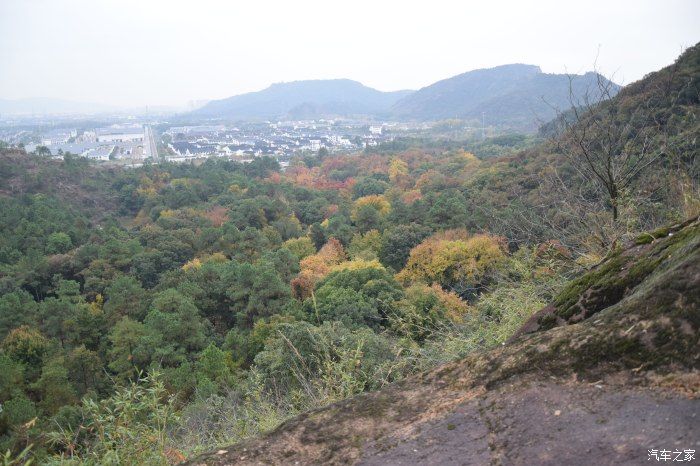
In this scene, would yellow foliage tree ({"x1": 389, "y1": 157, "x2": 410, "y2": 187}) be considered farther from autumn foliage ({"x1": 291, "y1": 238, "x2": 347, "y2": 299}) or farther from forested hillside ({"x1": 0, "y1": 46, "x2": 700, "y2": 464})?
autumn foliage ({"x1": 291, "y1": 238, "x2": 347, "y2": 299})

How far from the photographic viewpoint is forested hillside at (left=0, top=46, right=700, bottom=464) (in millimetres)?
4461

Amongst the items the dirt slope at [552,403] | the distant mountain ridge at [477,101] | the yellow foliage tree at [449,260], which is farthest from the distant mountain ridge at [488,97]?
the dirt slope at [552,403]

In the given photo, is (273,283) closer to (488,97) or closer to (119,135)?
(119,135)

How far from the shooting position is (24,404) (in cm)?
1005

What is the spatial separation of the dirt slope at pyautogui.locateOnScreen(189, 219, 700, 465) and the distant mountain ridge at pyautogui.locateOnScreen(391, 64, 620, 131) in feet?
314

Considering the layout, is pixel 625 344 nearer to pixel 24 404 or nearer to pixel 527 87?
pixel 24 404

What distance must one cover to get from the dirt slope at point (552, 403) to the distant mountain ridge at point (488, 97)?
314 ft

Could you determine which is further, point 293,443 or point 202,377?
point 202,377

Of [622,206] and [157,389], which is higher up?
[622,206]

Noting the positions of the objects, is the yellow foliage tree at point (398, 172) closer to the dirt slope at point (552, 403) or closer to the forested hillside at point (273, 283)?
the forested hillside at point (273, 283)

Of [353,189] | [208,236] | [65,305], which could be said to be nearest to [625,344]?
[65,305]

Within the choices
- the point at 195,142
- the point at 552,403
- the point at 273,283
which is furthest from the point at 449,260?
the point at 195,142

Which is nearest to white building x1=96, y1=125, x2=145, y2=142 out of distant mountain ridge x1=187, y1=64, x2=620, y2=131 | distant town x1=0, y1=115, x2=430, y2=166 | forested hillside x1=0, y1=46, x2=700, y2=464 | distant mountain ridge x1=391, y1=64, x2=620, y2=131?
distant town x1=0, y1=115, x2=430, y2=166

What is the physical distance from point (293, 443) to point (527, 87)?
132 meters
